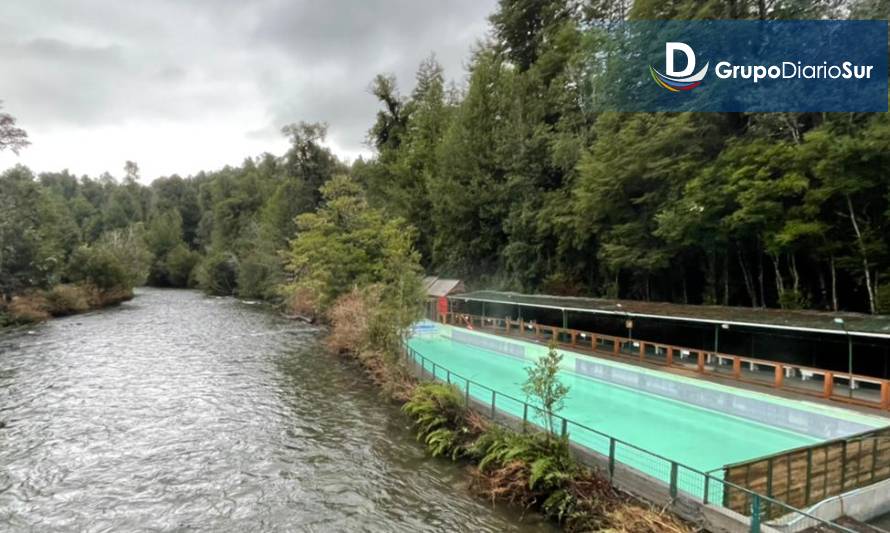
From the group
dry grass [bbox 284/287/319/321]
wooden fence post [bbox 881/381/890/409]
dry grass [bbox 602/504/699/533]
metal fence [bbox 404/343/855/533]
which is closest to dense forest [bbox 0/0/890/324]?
dry grass [bbox 284/287/319/321]

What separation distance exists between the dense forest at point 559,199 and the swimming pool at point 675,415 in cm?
634

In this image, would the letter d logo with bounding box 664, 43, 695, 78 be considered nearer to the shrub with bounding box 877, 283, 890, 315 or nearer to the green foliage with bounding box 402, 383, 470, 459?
the shrub with bounding box 877, 283, 890, 315

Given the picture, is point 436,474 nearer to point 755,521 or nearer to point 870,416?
point 755,521

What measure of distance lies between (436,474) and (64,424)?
11.1m

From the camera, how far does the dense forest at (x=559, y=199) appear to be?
56.7 ft

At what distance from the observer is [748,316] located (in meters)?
16.2

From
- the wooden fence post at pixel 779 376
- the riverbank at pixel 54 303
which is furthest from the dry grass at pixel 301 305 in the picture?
the wooden fence post at pixel 779 376

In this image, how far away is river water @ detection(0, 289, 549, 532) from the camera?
923cm

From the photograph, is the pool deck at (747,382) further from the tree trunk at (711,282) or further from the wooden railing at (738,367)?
the tree trunk at (711,282)

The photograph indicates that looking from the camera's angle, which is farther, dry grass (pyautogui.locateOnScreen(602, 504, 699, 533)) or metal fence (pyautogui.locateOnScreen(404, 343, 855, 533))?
dry grass (pyautogui.locateOnScreen(602, 504, 699, 533))

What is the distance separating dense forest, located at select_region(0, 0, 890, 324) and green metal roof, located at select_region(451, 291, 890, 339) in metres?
2.60

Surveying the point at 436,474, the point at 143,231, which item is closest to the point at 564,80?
the point at 436,474

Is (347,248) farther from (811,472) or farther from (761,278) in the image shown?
(811,472)

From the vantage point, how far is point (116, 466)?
11.3 metres
